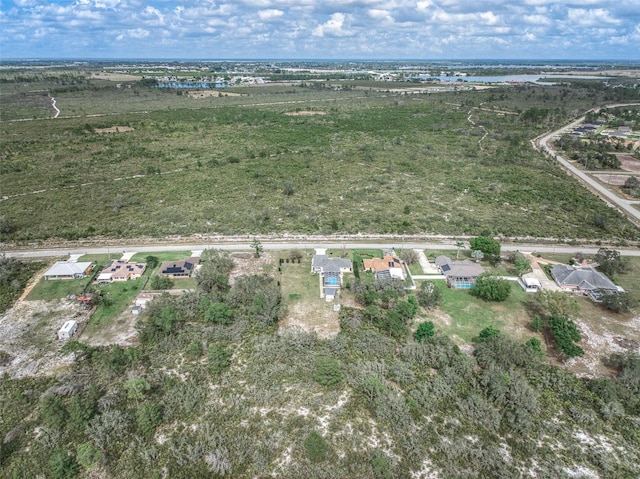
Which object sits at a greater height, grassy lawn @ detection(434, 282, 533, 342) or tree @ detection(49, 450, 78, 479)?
tree @ detection(49, 450, 78, 479)

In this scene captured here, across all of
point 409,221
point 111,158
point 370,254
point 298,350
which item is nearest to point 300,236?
point 370,254

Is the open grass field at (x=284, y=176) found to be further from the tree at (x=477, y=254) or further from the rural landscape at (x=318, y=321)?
the tree at (x=477, y=254)

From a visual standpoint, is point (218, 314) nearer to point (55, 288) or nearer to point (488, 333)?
point (55, 288)

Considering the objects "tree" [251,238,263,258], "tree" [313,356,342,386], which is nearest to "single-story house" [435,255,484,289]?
"tree" [313,356,342,386]

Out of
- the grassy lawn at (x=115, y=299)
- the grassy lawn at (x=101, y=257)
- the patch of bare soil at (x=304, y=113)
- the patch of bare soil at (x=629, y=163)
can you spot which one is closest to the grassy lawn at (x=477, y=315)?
the grassy lawn at (x=115, y=299)

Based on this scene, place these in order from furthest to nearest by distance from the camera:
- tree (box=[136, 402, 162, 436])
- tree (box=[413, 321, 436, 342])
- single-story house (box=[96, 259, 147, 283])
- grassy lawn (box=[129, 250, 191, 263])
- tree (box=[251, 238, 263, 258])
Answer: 1. tree (box=[251, 238, 263, 258])
2. grassy lawn (box=[129, 250, 191, 263])
3. single-story house (box=[96, 259, 147, 283])
4. tree (box=[413, 321, 436, 342])
5. tree (box=[136, 402, 162, 436])

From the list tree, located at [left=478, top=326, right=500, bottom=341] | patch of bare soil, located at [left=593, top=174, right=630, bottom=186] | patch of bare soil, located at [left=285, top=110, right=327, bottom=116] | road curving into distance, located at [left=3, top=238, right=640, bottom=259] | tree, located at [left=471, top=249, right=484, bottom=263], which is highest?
tree, located at [left=478, top=326, right=500, bottom=341]

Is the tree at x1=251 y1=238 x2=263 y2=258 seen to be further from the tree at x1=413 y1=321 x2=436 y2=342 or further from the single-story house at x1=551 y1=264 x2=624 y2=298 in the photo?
the single-story house at x1=551 y1=264 x2=624 y2=298
